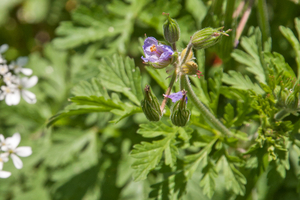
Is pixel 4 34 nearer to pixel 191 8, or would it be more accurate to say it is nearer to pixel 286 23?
pixel 191 8

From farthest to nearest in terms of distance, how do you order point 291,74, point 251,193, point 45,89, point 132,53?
point 132,53, point 45,89, point 251,193, point 291,74

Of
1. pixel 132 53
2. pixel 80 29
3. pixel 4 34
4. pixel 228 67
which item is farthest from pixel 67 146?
pixel 4 34

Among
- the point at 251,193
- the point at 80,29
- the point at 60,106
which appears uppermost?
the point at 80,29

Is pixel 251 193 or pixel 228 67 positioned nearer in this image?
pixel 251 193

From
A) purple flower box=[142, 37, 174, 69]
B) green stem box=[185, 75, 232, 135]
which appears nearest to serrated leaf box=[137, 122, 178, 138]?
green stem box=[185, 75, 232, 135]

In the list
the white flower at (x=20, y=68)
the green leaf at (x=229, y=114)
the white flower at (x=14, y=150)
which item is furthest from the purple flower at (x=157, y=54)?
the white flower at (x=20, y=68)

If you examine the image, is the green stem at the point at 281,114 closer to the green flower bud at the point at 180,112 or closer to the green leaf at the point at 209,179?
the green leaf at the point at 209,179
